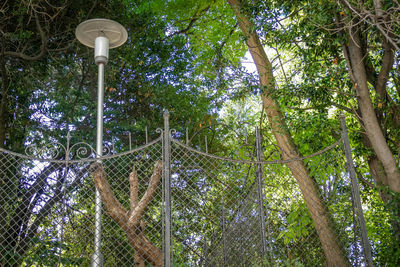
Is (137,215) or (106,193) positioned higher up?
Answer: (106,193)

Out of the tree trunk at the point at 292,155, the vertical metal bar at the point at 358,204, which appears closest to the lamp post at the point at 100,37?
the tree trunk at the point at 292,155

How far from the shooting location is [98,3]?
705 centimetres

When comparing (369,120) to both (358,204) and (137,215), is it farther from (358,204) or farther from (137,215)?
(137,215)

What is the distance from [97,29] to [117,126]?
286cm

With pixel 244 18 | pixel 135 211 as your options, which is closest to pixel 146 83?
pixel 244 18

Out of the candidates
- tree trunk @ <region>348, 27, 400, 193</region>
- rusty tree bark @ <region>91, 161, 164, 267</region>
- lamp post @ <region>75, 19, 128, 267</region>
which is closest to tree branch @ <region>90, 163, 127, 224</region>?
rusty tree bark @ <region>91, 161, 164, 267</region>

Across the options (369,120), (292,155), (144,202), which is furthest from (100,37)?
(369,120)

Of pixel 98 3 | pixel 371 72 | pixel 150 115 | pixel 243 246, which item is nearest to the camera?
pixel 243 246

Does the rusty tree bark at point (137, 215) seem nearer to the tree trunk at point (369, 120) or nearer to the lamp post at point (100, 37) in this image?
the lamp post at point (100, 37)

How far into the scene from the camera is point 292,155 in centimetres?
567

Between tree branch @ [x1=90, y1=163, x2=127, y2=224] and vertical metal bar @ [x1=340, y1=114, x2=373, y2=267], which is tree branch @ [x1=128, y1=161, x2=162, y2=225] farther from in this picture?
vertical metal bar @ [x1=340, y1=114, x2=373, y2=267]

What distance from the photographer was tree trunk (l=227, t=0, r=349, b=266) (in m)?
5.08

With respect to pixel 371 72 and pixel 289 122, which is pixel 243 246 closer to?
pixel 289 122

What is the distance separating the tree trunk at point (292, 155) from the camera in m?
5.08
